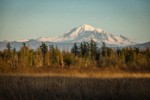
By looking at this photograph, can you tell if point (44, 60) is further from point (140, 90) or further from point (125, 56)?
point (140, 90)

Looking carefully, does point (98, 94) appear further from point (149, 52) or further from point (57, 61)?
point (149, 52)

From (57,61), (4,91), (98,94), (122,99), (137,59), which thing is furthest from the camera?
(57,61)

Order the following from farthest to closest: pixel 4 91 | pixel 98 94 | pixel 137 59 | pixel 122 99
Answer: pixel 137 59, pixel 4 91, pixel 98 94, pixel 122 99

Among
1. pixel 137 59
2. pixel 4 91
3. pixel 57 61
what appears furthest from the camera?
pixel 57 61

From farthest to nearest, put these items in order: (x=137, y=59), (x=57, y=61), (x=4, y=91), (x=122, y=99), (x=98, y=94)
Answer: (x=57, y=61) < (x=137, y=59) < (x=4, y=91) < (x=98, y=94) < (x=122, y=99)

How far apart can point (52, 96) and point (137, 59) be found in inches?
2585

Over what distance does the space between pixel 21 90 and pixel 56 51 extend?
7822 cm

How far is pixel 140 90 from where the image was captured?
7883 millimetres

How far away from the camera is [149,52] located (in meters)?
86.1

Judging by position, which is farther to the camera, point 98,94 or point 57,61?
point 57,61

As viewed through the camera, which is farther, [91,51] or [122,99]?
[91,51]

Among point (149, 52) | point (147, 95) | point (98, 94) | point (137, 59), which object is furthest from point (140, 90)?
point (149, 52)

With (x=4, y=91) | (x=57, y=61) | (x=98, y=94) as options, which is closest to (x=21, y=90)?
(x=4, y=91)

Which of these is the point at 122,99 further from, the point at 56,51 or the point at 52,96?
the point at 56,51
